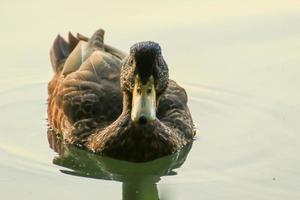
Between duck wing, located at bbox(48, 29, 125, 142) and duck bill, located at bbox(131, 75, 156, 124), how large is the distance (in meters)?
0.84

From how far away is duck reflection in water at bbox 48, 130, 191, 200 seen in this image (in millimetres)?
10523

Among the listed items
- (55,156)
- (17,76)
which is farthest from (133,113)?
(17,76)

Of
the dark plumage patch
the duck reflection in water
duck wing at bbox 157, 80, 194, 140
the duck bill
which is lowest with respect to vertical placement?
the duck reflection in water

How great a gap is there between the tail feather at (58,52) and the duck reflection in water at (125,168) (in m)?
1.23

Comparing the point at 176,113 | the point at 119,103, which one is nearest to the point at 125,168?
the point at 119,103

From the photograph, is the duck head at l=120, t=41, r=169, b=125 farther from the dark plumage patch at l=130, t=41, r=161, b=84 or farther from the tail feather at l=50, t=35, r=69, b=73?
the tail feather at l=50, t=35, r=69, b=73

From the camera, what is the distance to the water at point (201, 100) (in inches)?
412

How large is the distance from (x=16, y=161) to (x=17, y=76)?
5.75ft

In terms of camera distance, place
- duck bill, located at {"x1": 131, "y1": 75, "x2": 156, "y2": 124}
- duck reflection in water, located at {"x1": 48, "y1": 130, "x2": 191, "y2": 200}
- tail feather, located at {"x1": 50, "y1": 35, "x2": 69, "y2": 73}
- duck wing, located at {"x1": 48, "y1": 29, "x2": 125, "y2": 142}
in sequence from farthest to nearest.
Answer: tail feather, located at {"x1": 50, "y1": 35, "x2": 69, "y2": 73} → duck wing, located at {"x1": 48, "y1": 29, "x2": 125, "y2": 142} → duck reflection in water, located at {"x1": 48, "y1": 130, "x2": 191, "y2": 200} → duck bill, located at {"x1": 131, "y1": 75, "x2": 156, "y2": 124}

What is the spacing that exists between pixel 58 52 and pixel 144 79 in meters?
2.15

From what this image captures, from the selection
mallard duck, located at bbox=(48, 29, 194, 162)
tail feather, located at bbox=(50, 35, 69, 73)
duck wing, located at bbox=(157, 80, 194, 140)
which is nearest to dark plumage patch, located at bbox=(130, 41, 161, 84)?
mallard duck, located at bbox=(48, 29, 194, 162)

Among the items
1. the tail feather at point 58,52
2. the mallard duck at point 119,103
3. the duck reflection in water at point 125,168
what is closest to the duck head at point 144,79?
the mallard duck at point 119,103

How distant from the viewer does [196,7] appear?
13.8 m

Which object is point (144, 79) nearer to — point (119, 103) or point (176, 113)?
point (119, 103)
